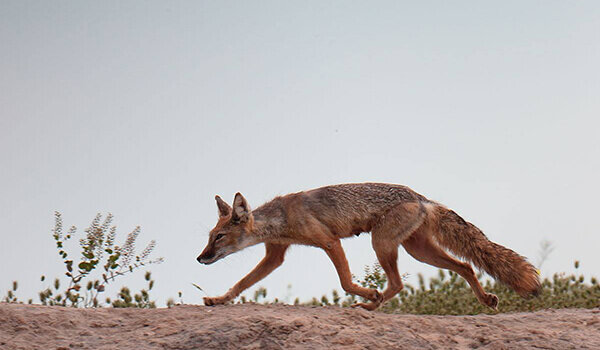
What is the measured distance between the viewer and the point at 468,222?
793 cm

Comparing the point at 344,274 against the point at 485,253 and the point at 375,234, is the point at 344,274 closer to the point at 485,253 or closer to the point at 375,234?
the point at 375,234

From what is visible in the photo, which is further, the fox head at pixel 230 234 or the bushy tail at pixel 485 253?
the fox head at pixel 230 234

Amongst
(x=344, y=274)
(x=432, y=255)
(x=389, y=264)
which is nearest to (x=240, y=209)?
(x=344, y=274)

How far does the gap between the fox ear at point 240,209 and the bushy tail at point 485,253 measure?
6.63ft

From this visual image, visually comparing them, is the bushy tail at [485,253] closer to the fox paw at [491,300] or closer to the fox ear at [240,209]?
the fox paw at [491,300]

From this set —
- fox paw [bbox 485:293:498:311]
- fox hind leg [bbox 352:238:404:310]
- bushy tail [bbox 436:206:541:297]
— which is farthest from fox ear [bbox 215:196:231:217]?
fox paw [bbox 485:293:498:311]

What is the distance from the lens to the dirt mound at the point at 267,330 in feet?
17.8

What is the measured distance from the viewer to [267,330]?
5453 millimetres

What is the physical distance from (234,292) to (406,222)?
1.89 meters

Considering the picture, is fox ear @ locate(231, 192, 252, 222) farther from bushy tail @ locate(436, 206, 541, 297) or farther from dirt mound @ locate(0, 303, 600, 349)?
bushy tail @ locate(436, 206, 541, 297)

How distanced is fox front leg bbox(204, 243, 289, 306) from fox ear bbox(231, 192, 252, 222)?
1.48ft

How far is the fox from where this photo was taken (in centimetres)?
755

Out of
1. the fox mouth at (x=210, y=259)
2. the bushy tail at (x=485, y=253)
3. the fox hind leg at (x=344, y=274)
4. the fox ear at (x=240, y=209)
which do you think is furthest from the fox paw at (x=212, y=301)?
the bushy tail at (x=485, y=253)

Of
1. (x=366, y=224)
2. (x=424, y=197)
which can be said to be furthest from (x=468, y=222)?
(x=366, y=224)
